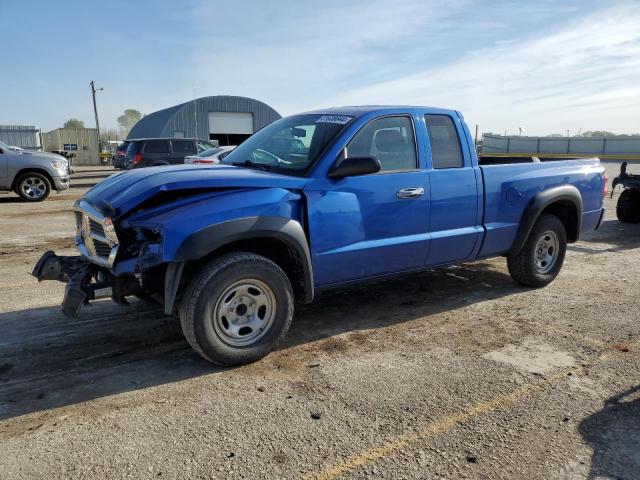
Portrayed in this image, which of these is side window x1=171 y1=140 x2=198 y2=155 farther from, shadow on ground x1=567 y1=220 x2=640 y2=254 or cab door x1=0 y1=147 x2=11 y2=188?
shadow on ground x1=567 y1=220 x2=640 y2=254

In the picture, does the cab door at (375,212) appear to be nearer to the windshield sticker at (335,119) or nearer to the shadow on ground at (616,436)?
the windshield sticker at (335,119)

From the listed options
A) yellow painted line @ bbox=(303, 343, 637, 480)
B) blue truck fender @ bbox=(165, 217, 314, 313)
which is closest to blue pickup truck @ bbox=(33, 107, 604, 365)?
blue truck fender @ bbox=(165, 217, 314, 313)

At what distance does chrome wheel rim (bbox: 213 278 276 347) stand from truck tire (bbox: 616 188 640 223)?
30.6ft

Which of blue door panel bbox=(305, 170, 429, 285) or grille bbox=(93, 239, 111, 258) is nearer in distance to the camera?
grille bbox=(93, 239, 111, 258)

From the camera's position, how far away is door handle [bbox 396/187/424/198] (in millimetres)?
4324

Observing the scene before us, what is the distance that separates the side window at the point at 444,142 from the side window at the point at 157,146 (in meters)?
16.4

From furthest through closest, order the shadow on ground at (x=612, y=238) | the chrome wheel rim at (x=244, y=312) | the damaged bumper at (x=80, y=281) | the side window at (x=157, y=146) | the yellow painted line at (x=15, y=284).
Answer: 1. the side window at (x=157, y=146)
2. the shadow on ground at (x=612, y=238)
3. the yellow painted line at (x=15, y=284)
4. the chrome wheel rim at (x=244, y=312)
5. the damaged bumper at (x=80, y=281)

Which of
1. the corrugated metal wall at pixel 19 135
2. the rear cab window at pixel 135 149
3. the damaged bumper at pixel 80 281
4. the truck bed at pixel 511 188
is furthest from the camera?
the corrugated metal wall at pixel 19 135

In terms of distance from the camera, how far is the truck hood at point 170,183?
3510mm

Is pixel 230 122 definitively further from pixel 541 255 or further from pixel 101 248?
pixel 101 248

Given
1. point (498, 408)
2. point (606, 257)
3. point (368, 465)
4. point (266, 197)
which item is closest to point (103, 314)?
point (266, 197)

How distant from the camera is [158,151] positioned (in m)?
19.4

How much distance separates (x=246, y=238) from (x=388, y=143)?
165 centimetres

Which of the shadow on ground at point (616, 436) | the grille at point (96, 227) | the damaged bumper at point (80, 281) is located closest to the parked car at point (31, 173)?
the damaged bumper at point (80, 281)
